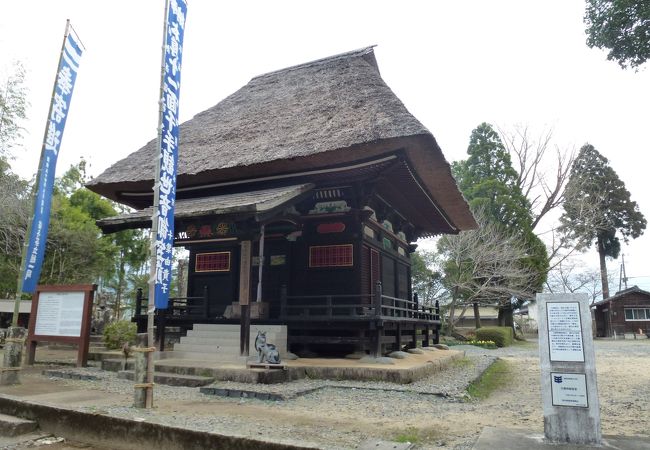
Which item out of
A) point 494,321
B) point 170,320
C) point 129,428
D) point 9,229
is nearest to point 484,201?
point 494,321

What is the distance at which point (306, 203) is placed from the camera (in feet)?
33.9

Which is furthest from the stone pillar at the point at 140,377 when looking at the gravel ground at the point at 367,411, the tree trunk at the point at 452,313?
the tree trunk at the point at 452,313

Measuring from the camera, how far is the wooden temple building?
8.62 m

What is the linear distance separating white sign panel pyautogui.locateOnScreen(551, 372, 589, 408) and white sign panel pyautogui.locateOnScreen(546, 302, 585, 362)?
14 centimetres

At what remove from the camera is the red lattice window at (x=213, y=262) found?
11.4 m

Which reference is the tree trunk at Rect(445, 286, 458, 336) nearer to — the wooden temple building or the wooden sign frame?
the wooden temple building

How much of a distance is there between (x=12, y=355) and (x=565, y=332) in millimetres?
7314

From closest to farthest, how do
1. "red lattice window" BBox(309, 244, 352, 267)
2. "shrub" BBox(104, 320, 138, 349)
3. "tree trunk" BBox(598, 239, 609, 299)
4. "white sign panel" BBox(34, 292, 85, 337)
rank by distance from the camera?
"white sign panel" BBox(34, 292, 85, 337) → "red lattice window" BBox(309, 244, 352, 267) → "shrub" BBox(104, 320, 138, 349) → "tree trunk" BBox(598, 239, 609, 299)

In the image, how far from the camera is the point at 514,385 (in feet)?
28.6

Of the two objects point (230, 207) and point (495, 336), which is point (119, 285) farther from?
point (230, 207)

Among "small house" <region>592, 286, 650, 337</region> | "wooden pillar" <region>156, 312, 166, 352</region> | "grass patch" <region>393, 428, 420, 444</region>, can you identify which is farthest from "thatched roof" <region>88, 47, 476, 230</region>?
"small house" <region>592, 286, 650, 337</region>

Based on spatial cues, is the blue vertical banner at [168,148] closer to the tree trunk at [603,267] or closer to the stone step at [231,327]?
the stone step at [231,327]

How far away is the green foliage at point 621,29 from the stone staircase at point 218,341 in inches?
323

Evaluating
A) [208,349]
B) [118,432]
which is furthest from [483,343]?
[118,432]
